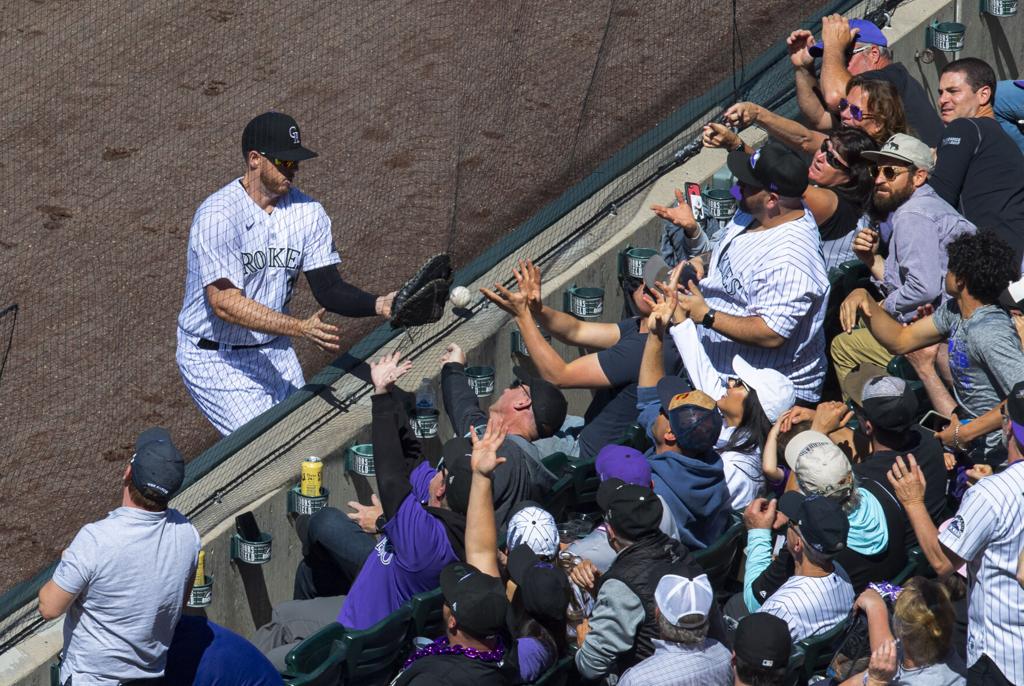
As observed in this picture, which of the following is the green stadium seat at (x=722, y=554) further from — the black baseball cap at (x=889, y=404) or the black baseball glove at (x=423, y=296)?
the black baseball glove at (x=423, y=296)

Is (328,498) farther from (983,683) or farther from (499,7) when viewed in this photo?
(499,7)

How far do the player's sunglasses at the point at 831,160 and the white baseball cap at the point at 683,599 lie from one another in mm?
2499

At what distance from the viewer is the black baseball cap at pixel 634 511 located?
19.4 feet

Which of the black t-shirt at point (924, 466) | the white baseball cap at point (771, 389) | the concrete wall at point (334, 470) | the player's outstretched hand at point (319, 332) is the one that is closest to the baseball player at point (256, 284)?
the player's outstretched hand at point (319, 332)

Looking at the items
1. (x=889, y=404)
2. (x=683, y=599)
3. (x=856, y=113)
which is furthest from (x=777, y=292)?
(x=683, y=599)

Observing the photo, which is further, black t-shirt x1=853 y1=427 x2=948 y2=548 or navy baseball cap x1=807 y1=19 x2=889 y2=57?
navy baseball cap x1=807 y1=19 x2=889 y2=57

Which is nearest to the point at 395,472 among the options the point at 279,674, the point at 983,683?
the point at 279,674

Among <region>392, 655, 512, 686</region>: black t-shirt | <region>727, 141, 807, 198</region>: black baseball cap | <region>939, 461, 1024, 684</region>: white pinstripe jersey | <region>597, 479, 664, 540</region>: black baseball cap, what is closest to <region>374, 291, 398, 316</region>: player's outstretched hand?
<region>727, 141, 807, 198</region>: black baseball cap

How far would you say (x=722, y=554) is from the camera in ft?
21.6

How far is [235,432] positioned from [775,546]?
2616 millimetres

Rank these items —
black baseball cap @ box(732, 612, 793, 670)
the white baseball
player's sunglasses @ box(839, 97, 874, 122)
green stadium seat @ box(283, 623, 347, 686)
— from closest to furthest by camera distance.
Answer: black baseball cap @ box(732, 612, 793, 670), green stadium seat @ box(283, 623, 347, 686), player's sunglasses @ box(839, 97, 874, 122), the white baseball

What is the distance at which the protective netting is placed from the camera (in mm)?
8852

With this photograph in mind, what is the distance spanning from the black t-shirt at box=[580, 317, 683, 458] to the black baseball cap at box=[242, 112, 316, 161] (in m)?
1.55

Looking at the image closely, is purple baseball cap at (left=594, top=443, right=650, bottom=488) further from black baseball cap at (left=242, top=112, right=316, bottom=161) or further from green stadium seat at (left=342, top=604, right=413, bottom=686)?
black baseball cap at (left=242, top=112, right=316, bottom=161)
